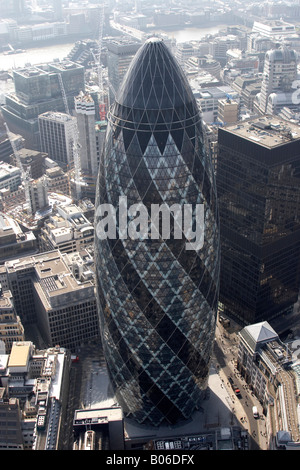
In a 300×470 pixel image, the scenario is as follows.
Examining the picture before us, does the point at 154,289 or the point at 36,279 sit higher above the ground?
the point at 154,289

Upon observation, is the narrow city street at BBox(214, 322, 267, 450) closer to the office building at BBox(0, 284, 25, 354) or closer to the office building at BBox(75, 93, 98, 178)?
the office building at BBox(0, 284, 25, 354)

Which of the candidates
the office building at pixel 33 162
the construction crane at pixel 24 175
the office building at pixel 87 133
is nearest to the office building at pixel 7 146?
the construction crane at pixel 24 175

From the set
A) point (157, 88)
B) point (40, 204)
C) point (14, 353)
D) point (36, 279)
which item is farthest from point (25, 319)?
point (157, 88)

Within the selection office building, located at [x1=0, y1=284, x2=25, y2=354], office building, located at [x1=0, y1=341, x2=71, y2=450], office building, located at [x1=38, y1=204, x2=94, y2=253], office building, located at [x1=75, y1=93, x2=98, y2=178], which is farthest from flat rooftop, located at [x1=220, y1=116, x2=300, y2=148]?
office building, located at [x1=75, y1=93, x2=98, y2=178]

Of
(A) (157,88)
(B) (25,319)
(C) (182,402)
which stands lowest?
(B) (25,319)

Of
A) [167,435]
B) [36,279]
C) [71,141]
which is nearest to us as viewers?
[167,435]

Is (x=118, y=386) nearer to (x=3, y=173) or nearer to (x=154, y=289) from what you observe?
(x=154, y=289)

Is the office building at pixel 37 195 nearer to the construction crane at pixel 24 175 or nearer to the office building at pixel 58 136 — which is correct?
the construction crane at pixel 24 175
